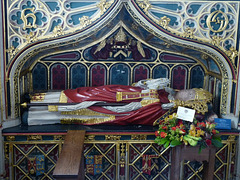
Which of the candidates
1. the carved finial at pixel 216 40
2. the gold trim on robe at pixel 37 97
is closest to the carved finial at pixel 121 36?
the carved finial at pixel 216 40

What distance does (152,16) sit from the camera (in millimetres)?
3939

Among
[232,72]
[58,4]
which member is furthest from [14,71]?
[232,72]

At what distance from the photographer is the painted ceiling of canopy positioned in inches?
152

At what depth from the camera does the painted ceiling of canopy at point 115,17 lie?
3854mm

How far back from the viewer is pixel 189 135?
11.6 feet

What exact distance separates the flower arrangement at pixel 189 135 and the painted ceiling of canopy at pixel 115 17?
0.98m

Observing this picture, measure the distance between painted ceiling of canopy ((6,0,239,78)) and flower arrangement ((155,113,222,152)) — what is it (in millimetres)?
979

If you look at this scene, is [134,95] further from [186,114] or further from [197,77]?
[197,77]

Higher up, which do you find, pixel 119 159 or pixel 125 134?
pixel 125 134

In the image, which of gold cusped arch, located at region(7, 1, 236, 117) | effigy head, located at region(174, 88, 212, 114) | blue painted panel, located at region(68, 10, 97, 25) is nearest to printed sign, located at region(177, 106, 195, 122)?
effigy head, located at region(174, 88, 212, 114)

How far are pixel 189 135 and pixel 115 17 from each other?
1.84m

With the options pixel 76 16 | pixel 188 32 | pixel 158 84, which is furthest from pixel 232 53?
pixel 76 16

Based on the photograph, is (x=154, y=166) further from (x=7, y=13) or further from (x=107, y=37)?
(x=7, y=13)

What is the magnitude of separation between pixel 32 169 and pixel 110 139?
1.11m
